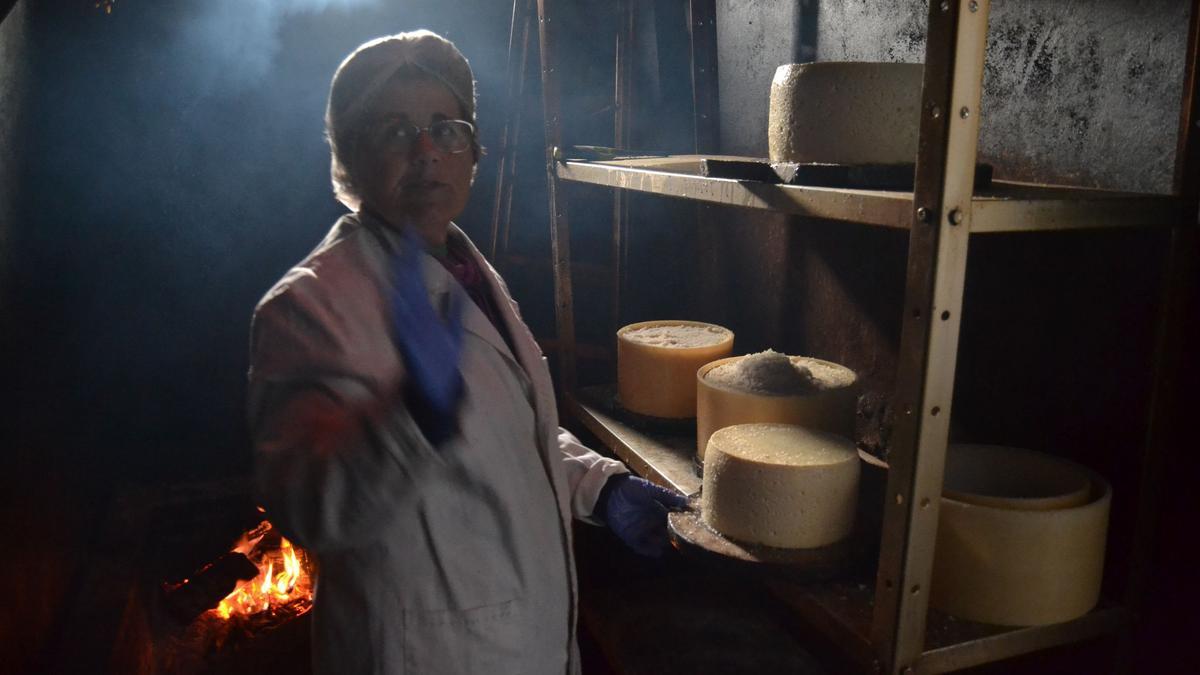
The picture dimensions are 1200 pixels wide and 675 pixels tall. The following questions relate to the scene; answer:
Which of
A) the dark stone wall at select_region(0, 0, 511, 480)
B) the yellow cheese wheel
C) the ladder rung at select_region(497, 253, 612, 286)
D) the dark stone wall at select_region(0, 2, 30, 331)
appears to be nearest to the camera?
the yellow cheese wheel

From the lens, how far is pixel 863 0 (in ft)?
6.14

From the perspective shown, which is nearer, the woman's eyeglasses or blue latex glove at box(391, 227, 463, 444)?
blue latex glove at box(391, 227, 463, 444)

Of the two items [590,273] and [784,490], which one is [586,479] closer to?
[784,490]

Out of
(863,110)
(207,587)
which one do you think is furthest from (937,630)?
(207,587)

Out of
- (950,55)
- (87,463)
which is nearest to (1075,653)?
(950,55)

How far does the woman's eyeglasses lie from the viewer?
1514 millimetres

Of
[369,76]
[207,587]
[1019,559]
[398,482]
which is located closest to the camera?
[1019,559]

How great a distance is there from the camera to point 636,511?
1.86 meters

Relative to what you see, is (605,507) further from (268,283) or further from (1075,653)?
(268,283)

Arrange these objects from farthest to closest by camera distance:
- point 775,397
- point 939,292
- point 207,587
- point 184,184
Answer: point 184,184 < point 207,587 < point 775,397 < point 939,292

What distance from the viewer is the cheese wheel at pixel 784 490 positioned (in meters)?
1.42

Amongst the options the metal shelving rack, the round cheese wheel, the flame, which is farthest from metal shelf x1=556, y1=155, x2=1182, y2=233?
the flame

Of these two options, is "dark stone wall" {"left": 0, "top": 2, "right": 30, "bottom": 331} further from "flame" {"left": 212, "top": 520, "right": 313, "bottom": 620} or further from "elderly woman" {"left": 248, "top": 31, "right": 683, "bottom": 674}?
"flame" {"left": 212, "top": 520, "right": 313, "bottom": 620}

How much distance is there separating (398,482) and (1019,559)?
38.4 inches
